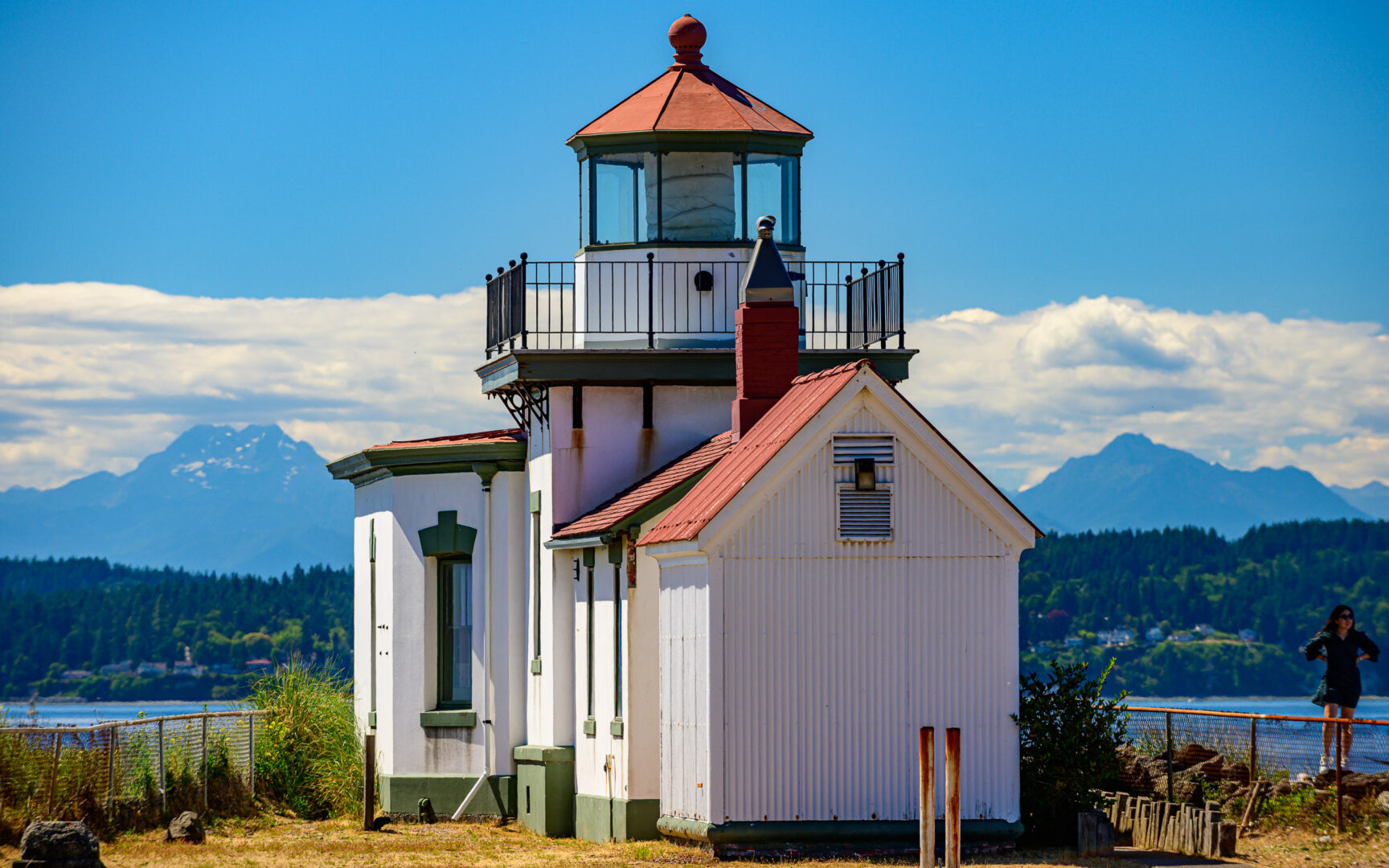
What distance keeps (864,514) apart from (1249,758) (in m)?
5.60

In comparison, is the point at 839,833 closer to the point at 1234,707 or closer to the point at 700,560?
the point at 700,560

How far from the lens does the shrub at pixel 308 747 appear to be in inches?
1003

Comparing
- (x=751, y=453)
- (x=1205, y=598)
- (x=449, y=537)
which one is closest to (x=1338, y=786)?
(x=751, y=453)

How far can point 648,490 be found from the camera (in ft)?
66.6

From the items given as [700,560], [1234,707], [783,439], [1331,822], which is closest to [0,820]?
[700,560]

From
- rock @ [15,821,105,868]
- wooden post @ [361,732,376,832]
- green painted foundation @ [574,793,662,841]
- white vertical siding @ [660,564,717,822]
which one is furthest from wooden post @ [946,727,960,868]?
wooden post @ [361,732,376,832]

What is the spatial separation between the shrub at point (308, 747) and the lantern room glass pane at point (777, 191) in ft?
30.9

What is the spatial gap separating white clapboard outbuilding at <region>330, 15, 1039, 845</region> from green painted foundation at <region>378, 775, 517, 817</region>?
0.04 metres

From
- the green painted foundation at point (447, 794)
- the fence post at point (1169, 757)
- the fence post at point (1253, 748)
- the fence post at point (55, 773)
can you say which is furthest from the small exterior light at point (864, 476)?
the fence post at point (55, 773)

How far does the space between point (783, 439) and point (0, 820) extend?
9307 mm

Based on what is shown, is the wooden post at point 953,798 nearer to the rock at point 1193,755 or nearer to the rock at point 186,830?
the rock at point 1193,755

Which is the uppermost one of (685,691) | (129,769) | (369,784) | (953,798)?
(685,691)

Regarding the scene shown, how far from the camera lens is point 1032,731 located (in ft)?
60.9

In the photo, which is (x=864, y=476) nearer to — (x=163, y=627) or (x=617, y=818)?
(x=617, y=818)
